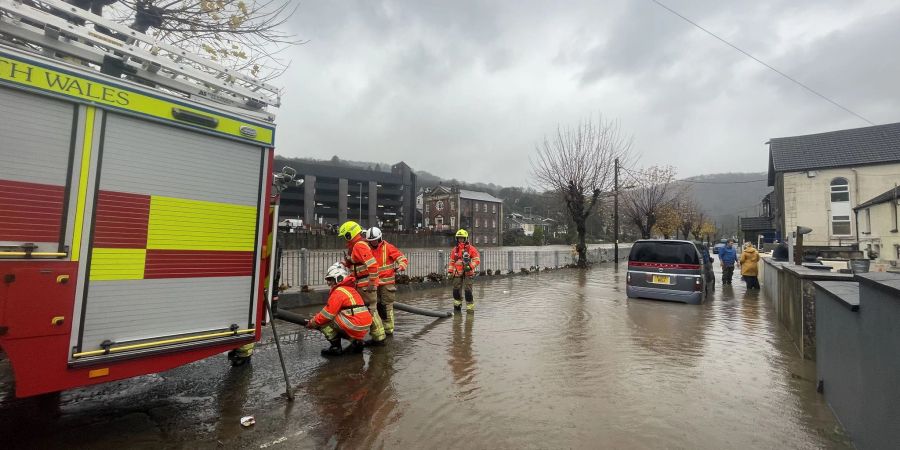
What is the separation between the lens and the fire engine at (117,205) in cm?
272

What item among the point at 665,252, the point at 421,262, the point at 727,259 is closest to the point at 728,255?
the point at 727,259

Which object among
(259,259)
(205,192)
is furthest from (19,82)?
(259,259)

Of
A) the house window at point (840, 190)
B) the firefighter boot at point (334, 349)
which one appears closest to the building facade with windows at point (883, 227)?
the house window at point (840, 190)

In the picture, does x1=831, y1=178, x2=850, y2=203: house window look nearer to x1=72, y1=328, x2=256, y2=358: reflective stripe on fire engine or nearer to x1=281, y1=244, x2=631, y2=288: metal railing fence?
x1=281, y1=244, x2=631, y2=288: metal railing fence

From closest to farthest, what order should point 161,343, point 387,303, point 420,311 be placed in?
point 161,343 → point 387,303 → point 420,311

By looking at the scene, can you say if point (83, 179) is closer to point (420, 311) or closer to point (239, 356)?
point (239, 356)

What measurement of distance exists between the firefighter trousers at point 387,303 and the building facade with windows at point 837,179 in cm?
→ 2783

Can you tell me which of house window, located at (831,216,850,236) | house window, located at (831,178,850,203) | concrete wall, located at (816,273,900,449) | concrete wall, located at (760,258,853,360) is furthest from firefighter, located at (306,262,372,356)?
house window, located at (831,178,850,203)

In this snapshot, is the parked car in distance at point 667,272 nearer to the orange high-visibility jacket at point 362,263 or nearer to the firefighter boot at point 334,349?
the orange high-visibility jacket at point 362,263

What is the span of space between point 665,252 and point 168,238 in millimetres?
9913

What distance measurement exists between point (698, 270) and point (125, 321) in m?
10.3

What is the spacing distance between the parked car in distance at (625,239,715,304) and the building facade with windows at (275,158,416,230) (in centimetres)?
4976

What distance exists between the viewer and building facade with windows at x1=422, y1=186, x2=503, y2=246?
68438mm

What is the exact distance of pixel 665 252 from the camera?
10070mm
